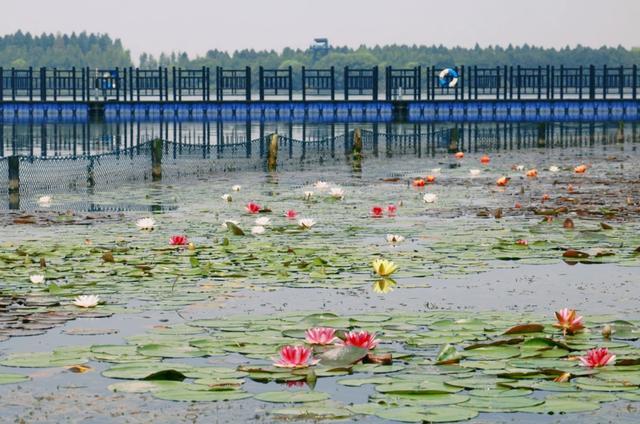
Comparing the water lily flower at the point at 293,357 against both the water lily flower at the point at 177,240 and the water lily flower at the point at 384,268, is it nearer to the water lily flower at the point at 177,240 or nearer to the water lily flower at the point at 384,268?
the water lily flower at the point at 384,268

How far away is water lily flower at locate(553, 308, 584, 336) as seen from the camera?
760 centimetres

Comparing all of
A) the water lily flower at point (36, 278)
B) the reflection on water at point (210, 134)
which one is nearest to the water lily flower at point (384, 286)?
the water lily flower at point (36, 278)

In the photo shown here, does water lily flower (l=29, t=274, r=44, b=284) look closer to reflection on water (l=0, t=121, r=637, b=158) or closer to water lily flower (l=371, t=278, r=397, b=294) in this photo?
water lily flower (l=371, t=278, r=397, b=294)

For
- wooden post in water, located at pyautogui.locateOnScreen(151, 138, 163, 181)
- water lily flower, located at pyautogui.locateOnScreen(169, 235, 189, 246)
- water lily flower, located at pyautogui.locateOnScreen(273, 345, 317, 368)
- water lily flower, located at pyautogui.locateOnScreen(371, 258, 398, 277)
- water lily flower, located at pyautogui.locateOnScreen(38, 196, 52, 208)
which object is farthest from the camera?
wooden post in water, located at pyautogui.locateOnScreen(151, 138, 163, 181)

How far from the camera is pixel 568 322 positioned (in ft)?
25.2

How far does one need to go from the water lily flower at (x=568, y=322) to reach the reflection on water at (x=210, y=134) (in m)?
27.5

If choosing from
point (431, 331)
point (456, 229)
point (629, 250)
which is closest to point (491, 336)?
point (431, 331)

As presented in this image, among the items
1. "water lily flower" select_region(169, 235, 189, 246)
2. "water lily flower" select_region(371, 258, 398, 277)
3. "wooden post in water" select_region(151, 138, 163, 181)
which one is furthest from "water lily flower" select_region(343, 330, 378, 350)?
"wooden post in water" select_region(151, 138, 163, 181)

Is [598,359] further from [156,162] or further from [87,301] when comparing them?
[156,162]

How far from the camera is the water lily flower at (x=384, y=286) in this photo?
9820 mm

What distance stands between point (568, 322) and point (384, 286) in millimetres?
2516

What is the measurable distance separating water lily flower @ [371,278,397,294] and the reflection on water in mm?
24994

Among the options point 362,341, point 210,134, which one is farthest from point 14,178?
point 210,134

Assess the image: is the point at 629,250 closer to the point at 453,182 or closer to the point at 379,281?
the point at 379,281
